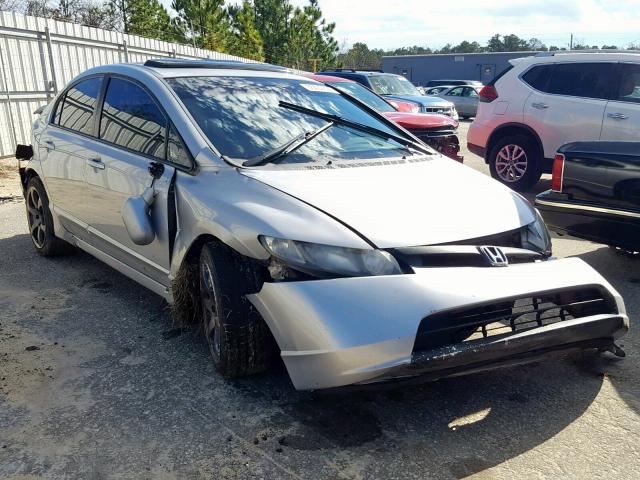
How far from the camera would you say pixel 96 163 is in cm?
403

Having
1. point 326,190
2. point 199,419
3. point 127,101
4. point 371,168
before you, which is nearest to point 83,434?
point 199,419

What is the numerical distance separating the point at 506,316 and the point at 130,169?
2368 millimetres

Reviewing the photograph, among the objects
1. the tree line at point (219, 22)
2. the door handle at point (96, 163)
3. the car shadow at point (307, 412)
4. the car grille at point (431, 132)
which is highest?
the tree line at point (219, 22)

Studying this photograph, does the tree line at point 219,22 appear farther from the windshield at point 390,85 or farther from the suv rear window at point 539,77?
the suv rear window at point 539,77

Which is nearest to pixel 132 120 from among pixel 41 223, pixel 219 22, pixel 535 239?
pixel 41 223

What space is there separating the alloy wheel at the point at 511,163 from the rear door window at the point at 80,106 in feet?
20.0

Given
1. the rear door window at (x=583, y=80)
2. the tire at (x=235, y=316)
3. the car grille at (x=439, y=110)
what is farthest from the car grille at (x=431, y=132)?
the tire at (x=235, y=316)

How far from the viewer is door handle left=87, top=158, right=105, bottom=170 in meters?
3.97

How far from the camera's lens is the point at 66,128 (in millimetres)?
4707

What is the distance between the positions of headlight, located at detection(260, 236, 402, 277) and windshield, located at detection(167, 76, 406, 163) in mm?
875

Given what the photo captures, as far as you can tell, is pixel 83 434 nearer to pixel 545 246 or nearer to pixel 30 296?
pixel 30 296

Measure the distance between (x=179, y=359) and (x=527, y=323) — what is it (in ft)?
6.20

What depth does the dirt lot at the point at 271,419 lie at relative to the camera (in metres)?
2.45

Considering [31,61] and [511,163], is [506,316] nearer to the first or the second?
[511,163]
